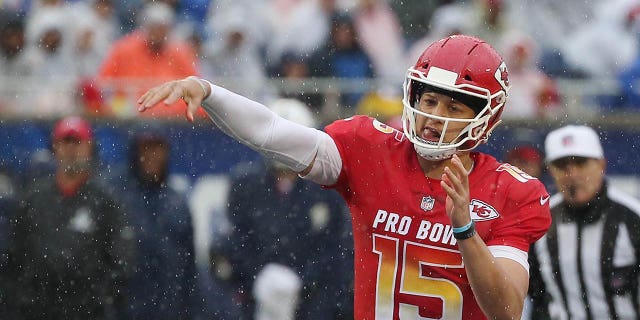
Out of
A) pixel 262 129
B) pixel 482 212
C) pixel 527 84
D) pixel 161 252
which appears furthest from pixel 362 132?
pixel 527 84

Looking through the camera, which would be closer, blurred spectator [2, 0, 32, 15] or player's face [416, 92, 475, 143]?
player's face [416, 92, 475, 143]

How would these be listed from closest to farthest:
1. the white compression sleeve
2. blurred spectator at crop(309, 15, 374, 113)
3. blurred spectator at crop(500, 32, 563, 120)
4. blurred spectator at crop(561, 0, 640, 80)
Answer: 1. the white compression sleeve
2. blurred spectator at crop(500, 32, 563, 120)
3. blurred spectator at crop(309, 15, 374, 113)
4. blurred spectator at crop(561, 0, 640, 80)

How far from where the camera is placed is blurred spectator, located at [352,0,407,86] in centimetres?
972

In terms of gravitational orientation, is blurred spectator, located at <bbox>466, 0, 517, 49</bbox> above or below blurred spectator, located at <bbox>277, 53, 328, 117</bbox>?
above

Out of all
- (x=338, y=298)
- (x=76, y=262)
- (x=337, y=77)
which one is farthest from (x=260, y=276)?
(x=337, y=77)

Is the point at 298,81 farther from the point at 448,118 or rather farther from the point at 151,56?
the point at 448,118

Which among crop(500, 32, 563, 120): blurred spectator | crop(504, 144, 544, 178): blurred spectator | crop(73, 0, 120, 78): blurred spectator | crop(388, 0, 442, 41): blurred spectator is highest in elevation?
crop(504, 144, 544, 178): blurred spectator

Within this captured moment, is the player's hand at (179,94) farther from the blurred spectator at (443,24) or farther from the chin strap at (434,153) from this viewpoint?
the blurred spectator at (443,24)

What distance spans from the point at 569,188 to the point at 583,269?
1.24ft

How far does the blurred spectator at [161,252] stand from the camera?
691 cm

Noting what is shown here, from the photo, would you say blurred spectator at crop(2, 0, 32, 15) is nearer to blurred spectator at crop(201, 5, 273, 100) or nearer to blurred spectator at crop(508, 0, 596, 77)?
blurred spectator at crop(201, 5, 273, 100)

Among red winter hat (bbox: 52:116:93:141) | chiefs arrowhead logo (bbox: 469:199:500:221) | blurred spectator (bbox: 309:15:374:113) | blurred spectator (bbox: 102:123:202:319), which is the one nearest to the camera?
chiefs arrowhead logo (bbox: 469:199:500:221)

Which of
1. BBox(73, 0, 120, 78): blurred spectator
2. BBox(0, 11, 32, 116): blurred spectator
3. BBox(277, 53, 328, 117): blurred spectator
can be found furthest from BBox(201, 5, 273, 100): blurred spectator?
BBox(0, 11, 32, 116): blurred spectator

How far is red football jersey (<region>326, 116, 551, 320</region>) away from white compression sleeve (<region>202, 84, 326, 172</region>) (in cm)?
14
